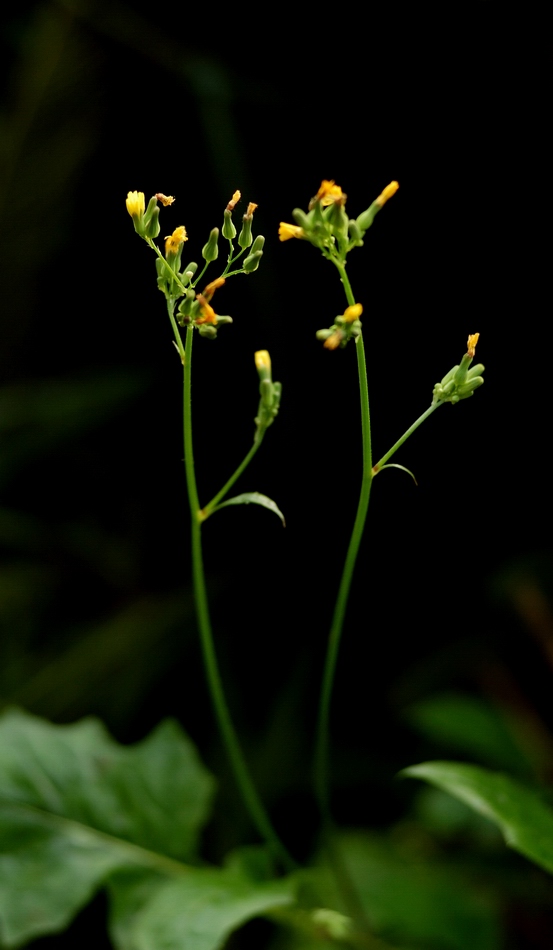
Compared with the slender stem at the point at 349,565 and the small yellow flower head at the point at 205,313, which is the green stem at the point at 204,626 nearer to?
the small yellow flower head at the point at 205,313

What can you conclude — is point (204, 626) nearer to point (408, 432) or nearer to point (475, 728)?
point (408, 432)

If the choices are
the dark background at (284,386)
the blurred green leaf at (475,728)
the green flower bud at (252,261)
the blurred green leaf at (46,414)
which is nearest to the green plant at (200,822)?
the green flower bud at (252,261)

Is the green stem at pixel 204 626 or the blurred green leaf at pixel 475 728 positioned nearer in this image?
the green stem at pixel 204 626

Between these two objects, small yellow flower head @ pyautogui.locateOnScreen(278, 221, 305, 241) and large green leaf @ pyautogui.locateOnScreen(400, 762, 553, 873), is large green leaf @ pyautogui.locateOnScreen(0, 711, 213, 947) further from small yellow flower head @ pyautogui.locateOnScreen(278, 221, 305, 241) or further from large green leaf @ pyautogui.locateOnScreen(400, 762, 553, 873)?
small yellow flower head @ pyautogui.locateOnScreen(278, 221, 305, 241)

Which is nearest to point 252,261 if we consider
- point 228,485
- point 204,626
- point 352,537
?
point 228,485

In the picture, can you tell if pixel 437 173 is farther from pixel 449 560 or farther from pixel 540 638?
pixel 540 638

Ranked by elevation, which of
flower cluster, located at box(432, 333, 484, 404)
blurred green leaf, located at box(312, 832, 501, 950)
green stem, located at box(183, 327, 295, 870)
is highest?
flower cluster, located at box(432, 333, 484, 404)

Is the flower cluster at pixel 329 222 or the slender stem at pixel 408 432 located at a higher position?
the flower cluster at pixel 329 222

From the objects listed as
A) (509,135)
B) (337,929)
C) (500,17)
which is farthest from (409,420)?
(337,929)

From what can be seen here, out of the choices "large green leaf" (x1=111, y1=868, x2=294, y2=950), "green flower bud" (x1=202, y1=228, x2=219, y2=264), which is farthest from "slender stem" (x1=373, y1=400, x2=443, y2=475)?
"large green leaf" (x1=111, y1=868, x2=294, y2=950)
